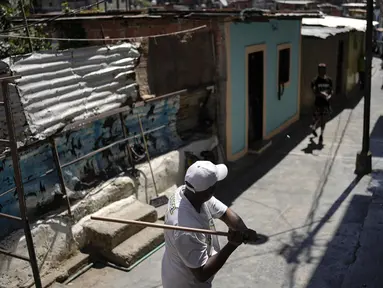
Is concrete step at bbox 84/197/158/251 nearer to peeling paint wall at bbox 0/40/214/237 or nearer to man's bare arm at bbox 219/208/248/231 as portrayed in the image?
peeling paint wall at bbox 0/40/214/237

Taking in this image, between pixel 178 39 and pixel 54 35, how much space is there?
282 cm

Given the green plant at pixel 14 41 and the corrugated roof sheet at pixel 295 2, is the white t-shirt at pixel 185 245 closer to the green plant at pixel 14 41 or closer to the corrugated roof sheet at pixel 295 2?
the green plant at pixel 14 41

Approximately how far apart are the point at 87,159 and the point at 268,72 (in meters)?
5.53

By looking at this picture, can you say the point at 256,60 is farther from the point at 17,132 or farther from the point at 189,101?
the point at 17,132

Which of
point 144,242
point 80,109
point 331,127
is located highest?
point 80,109

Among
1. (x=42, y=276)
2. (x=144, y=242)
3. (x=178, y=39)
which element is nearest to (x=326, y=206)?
(x=144, y=242)

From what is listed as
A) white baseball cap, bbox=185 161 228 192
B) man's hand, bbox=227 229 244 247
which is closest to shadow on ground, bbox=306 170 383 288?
man's hand, bbox=227 229 244 247

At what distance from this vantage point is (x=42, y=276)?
5.00 m

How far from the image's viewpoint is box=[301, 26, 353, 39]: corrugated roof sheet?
10933 millimetres

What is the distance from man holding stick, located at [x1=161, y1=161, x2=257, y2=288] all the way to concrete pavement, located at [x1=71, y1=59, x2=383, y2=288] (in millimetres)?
2175

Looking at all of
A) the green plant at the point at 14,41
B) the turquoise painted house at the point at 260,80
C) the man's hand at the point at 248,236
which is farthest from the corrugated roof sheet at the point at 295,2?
the man's hand at the point at 248,236

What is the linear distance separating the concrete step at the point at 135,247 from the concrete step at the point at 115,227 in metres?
0.07

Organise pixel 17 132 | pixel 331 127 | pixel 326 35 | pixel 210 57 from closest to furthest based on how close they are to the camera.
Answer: pixel 17 132
pixel 210 57
pixel 326 35
pixel 331 127

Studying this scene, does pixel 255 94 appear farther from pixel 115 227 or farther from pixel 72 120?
pixel 115 227
